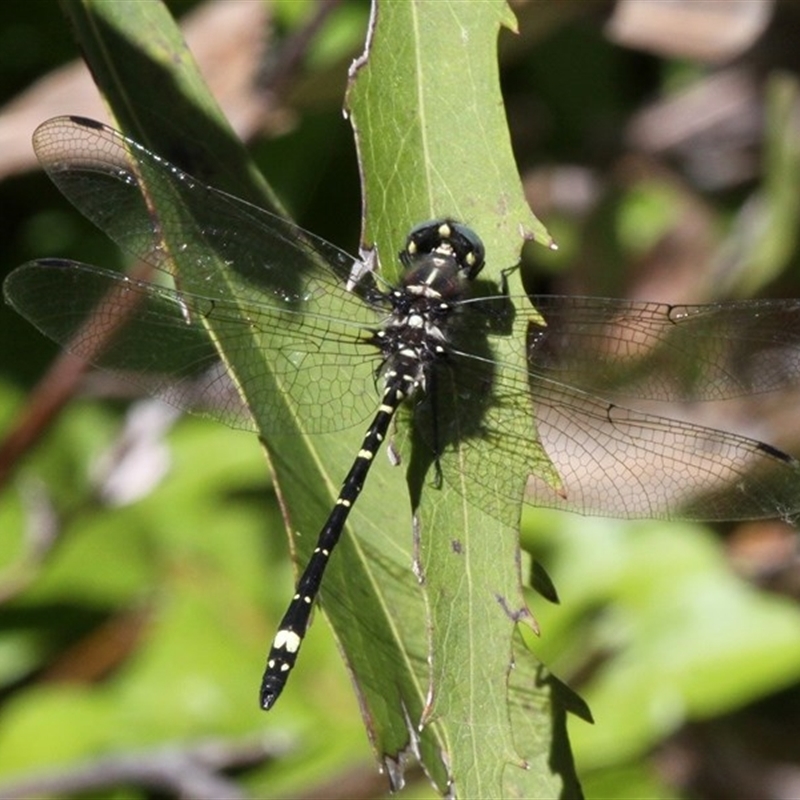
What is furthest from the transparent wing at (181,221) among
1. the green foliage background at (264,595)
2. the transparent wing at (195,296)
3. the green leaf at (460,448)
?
the green foliage background at (264,595)

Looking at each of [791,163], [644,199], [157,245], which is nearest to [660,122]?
[644,199]

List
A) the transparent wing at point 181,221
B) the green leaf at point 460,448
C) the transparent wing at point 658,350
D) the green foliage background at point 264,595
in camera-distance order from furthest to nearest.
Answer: the green foliage background at point 264,595 → the transparent wing at point 658,350 → the transparent wing at point 181,221 → the green leaf at point 460,448

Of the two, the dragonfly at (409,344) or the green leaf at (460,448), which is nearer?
the green leaf at (460,448)

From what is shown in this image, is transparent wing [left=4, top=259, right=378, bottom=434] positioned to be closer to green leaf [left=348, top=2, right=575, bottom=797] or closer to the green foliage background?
green leaf [left=348, top=2, right=575, bottom=797]

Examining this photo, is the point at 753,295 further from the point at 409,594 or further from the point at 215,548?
the point at 409,594

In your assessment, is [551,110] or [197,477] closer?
[197,477]

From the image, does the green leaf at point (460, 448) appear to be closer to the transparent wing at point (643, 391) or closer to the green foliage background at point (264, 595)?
the transparent wing at point (643, 391)

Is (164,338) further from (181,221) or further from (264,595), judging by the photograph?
(264,595)

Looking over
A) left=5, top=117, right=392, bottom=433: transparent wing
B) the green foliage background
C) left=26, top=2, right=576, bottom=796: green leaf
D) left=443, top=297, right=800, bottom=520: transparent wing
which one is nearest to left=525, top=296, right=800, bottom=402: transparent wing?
left=443, top=297, right=800, bottom=520: transparent wing
